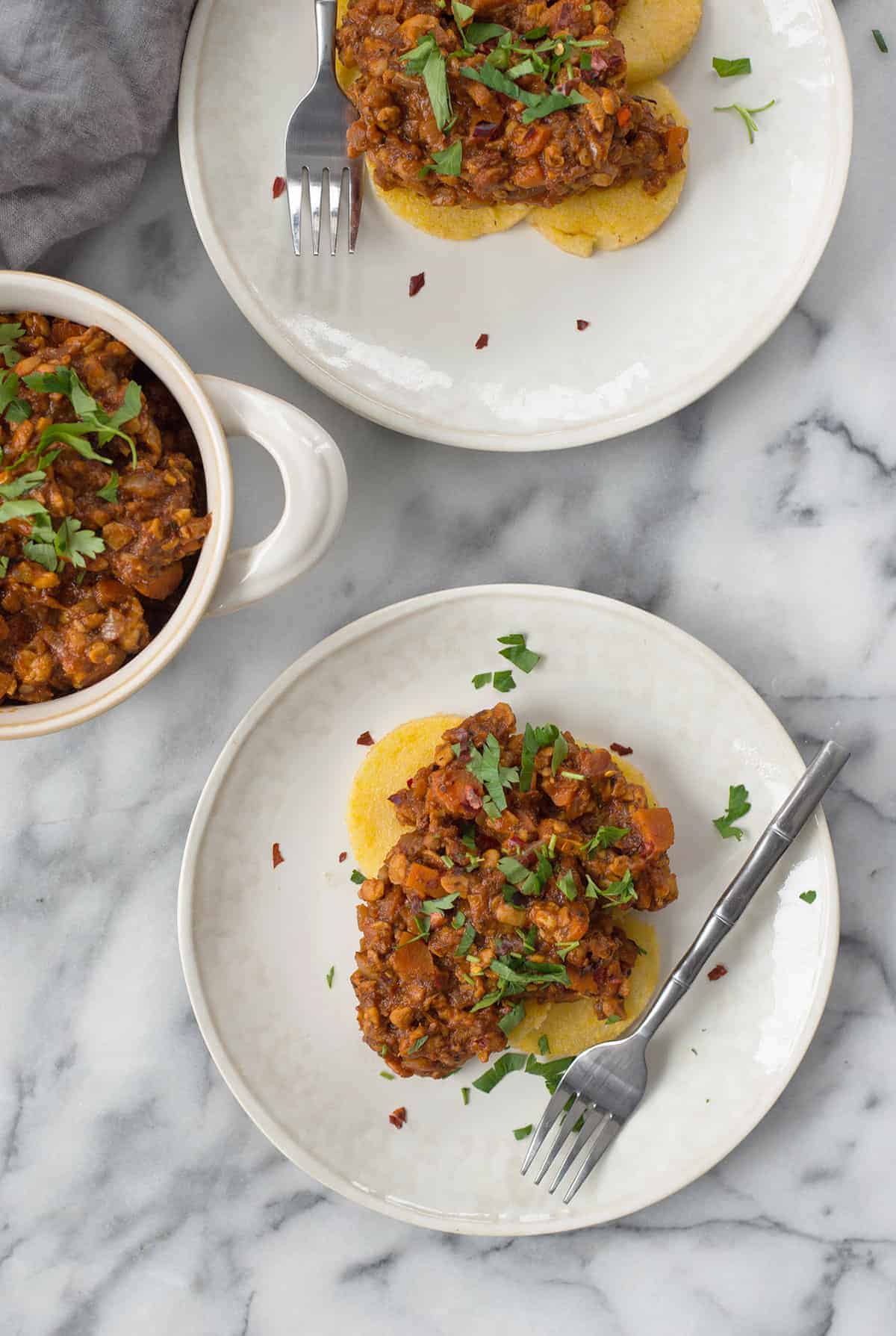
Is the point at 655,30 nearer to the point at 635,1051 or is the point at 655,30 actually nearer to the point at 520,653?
the point at 520,653

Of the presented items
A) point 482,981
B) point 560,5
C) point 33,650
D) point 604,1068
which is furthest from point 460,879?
point 560,5

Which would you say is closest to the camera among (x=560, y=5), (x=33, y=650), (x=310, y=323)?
(x=33, y=650)

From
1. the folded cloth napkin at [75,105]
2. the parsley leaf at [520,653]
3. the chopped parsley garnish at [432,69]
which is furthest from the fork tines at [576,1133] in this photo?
the folded cloth napkin at [75,105]

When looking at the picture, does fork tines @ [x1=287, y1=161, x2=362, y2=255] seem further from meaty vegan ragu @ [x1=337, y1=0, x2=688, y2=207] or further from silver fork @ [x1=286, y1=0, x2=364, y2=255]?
meaty vegan ragu @ [x1=337, y1=0, x2=688, y2=207]

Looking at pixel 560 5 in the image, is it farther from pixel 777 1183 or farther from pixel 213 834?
pixel 777 1183

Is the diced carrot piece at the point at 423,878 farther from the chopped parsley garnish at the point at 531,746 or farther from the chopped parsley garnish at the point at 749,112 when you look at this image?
the chopped parsley garnish at the point at 749,112

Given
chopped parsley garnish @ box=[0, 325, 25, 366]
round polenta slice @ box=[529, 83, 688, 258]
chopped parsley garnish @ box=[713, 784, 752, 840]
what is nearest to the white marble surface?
chopped parsley garnish @ box=[713, 784, 752, 840]
